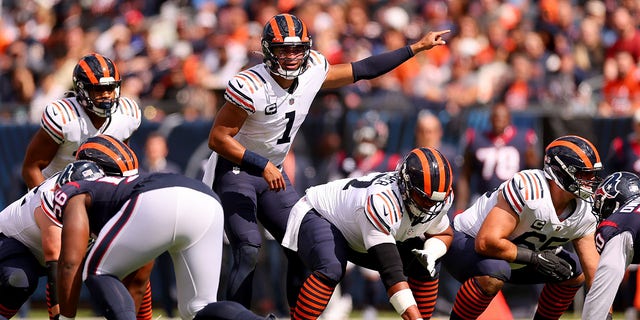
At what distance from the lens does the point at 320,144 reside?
11.6 m

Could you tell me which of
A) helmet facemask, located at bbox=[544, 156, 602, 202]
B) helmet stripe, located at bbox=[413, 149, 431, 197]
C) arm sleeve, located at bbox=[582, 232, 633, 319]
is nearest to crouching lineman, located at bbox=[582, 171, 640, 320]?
arm sleeve, located at bbox=[582, 232, 633, 319]

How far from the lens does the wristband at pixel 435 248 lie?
7543 mm

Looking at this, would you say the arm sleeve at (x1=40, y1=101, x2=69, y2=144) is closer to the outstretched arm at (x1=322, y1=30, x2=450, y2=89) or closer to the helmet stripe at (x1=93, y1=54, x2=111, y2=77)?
the helmet stripe at (x1=93, y1=54, x2=111, y2=77)

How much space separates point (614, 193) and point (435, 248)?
3.79 ft

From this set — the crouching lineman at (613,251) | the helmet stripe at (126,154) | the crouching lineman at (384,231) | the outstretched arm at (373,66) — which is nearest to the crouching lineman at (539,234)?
the crouching lineman at (384,231)

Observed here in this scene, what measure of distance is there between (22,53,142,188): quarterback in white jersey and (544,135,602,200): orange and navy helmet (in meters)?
3.01

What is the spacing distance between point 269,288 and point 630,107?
401 cm

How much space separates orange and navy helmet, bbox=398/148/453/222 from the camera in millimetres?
7230

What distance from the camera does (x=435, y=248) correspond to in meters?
7.59

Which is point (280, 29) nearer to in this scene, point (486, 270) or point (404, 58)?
point (404, 58)

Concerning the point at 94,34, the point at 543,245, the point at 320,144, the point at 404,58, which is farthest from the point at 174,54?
the point at 543,245

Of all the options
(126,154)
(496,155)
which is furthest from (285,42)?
(496,155)

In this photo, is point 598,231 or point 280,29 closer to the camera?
point 598,231

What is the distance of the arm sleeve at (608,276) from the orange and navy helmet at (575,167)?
27.3 inches
